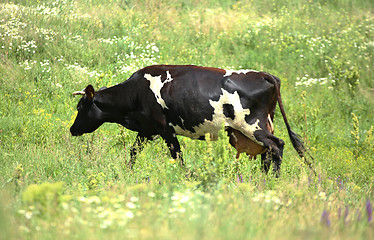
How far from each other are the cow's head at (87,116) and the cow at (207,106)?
0.49 m

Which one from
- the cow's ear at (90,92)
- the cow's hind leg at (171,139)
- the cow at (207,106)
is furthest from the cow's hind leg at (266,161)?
the cow's ear at (90,92)

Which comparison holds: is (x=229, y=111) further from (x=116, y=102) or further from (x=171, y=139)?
(x=116, y=102)

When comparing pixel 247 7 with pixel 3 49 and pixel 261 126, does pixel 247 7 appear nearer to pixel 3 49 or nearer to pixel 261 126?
pixel 3 49

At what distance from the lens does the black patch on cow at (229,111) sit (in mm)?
5629

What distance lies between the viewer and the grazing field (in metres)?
2.91

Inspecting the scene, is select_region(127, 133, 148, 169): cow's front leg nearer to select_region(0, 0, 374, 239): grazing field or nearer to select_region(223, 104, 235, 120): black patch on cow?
select_region(0, 0, 374, 239): grazing field

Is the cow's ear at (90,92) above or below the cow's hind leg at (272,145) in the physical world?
above

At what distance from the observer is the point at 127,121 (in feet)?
21.4

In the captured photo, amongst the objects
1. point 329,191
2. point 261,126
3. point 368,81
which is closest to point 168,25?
point 368,81

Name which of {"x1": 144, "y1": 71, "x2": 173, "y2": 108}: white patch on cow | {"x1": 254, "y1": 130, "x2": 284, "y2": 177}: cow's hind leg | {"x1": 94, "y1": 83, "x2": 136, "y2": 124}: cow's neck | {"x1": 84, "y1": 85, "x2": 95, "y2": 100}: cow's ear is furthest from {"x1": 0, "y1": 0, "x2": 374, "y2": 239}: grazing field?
{"x1": 144, "y1": 71, "x2": 173, "y2": 108}: white patch on cow

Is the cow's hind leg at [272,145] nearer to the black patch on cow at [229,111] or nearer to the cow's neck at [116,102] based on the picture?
the black patch on cow at [229,111]

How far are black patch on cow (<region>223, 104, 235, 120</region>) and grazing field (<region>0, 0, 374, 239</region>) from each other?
0.43m

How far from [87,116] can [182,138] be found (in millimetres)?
1758

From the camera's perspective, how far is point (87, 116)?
22.1 ft
